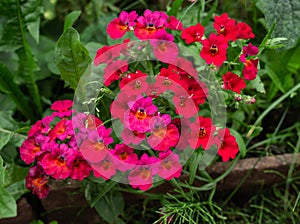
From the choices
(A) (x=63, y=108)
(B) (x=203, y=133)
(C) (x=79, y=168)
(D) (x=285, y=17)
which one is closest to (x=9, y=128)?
(A) (x=63, y=108)

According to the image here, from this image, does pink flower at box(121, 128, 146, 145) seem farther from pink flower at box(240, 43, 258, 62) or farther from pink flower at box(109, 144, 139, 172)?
pink flower at box(240, 43, 258, 62)

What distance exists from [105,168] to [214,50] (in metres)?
0.34

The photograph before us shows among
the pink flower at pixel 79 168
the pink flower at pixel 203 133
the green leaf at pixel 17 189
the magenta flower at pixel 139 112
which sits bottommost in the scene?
the green leaf at pixel 17 189

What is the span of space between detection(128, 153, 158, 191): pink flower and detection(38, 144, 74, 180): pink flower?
13 centimetres

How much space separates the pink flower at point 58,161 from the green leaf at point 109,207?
0.21m

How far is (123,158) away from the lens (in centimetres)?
97

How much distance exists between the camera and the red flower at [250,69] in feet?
3.29

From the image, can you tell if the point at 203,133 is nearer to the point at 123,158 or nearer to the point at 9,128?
the point at 123,158

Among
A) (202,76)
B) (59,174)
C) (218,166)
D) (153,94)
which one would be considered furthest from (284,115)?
(59,174)

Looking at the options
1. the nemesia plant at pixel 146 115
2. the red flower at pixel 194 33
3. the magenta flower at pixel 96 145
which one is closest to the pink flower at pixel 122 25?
the nemesia plant at pixel 146 115

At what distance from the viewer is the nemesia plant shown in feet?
3.13

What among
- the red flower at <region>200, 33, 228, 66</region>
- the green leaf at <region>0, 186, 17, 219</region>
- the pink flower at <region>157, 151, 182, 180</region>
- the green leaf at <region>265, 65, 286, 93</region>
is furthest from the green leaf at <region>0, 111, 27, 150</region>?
the green leaf at <region>265, 65, 286, 93</region>

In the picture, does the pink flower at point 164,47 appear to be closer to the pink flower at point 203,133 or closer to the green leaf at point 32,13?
the pink flower at point 203,133

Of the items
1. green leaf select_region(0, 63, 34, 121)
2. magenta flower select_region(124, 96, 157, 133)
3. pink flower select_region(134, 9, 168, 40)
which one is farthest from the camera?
green leaf select_region(0, 63, 34, 121)
